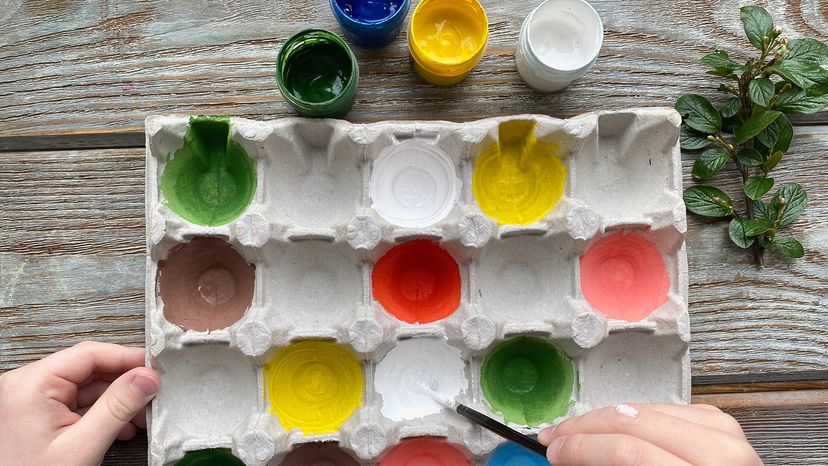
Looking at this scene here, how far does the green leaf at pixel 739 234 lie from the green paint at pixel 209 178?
895 mm

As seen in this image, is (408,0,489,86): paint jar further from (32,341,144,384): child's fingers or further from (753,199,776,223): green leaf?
(32,341,144,384): child's fingers

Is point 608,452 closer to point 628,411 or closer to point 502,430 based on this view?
point 628,411

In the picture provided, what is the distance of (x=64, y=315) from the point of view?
110 centimetres

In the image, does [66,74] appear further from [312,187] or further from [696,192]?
[696,192]

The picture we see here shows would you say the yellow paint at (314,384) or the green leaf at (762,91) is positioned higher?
the green leaf at (762,91)

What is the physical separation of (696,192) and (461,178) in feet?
1.51

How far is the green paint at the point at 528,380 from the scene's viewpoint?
105 centimetres

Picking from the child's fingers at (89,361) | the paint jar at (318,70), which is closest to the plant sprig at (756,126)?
the paint jar at (318,70)

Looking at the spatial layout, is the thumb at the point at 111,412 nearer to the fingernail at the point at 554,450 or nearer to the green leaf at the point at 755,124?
the fingernail at the point at 554,450

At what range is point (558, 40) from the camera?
106cm

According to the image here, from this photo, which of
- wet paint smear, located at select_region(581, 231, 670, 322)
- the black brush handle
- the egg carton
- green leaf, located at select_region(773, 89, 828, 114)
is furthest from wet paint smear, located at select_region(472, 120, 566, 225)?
green leaf, located at select_region(773, 89, 828, 114)

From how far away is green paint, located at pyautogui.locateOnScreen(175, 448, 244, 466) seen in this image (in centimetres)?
100

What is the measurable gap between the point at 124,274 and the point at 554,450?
0.83 metres

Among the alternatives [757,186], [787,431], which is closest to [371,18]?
[757,186]
